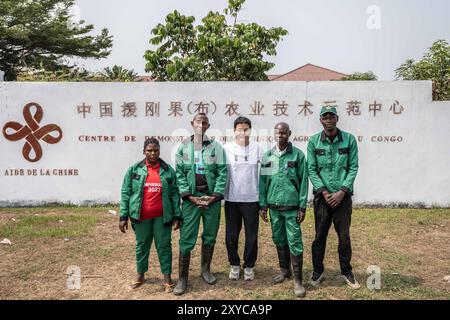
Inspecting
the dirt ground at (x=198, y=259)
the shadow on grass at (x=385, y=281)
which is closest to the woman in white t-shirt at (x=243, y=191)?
the dirt ground at (x=198, y=259)

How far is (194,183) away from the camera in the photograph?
11.9ft

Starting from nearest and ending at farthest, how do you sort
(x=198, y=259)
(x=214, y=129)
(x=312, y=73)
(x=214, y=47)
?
(x=198, y=259) < (x=214, y=129) < (x=214, y=47) < (x=312, y=73)

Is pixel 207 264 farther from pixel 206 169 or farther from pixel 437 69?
pixel 437 69

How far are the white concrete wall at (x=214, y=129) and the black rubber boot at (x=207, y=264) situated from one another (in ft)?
10.7

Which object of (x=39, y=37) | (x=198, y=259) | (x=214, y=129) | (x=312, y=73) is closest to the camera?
(x=198, y=259)

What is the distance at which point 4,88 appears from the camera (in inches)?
272

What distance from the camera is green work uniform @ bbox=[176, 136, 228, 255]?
3613 millimetres

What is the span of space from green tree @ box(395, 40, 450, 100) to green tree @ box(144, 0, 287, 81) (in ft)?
11.2

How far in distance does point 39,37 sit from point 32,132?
15191mm

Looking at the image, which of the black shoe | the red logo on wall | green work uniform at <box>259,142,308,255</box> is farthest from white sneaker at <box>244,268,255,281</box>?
the red logo on wall

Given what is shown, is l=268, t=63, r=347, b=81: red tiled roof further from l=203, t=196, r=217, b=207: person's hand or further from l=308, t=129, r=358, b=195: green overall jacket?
l=203, t=196, r=217, b=207: person's hand

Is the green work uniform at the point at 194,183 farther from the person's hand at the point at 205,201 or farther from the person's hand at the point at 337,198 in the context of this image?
the person's hand at the point at 337,198

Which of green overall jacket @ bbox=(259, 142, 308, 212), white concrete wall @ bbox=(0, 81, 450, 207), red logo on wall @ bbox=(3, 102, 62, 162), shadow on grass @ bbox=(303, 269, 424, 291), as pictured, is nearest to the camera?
green overall jacket @ bbox=(259, 142, 308, 212)

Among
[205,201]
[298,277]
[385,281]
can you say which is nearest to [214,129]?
[205,201]
